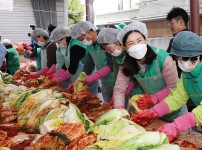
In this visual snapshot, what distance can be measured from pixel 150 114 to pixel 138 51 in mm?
608

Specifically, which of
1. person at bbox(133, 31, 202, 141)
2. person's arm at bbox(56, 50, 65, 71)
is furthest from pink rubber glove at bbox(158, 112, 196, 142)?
person's arm at bbox(56, 50, 65, 71)

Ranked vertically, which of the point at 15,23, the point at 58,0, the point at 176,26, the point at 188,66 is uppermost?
the point at 58,0

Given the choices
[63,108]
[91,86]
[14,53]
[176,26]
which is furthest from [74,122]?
[14,53]

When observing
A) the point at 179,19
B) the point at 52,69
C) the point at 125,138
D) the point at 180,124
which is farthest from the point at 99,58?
the point at 125,138

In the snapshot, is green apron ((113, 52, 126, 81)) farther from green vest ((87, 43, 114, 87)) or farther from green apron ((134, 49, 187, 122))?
green apron ((134, 49, 187, 122))

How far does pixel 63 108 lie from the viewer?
264 cm

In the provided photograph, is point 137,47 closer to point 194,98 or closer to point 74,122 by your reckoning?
point 194,98

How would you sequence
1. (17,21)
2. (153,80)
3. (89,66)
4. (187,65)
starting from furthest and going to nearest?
1. (17,21)
2. (89,66)
3. (153,80)
4. (187,65)

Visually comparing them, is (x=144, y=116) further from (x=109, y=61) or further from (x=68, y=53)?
(x=68, y=53)

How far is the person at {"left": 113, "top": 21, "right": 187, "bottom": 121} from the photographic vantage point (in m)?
2.90

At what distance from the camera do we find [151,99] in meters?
2.91

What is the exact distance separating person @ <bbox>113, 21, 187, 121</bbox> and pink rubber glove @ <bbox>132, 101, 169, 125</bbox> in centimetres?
22

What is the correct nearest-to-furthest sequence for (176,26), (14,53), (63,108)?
(63,108)
(176,26)
(14,53)

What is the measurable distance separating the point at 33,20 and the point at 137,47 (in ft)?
36.0
